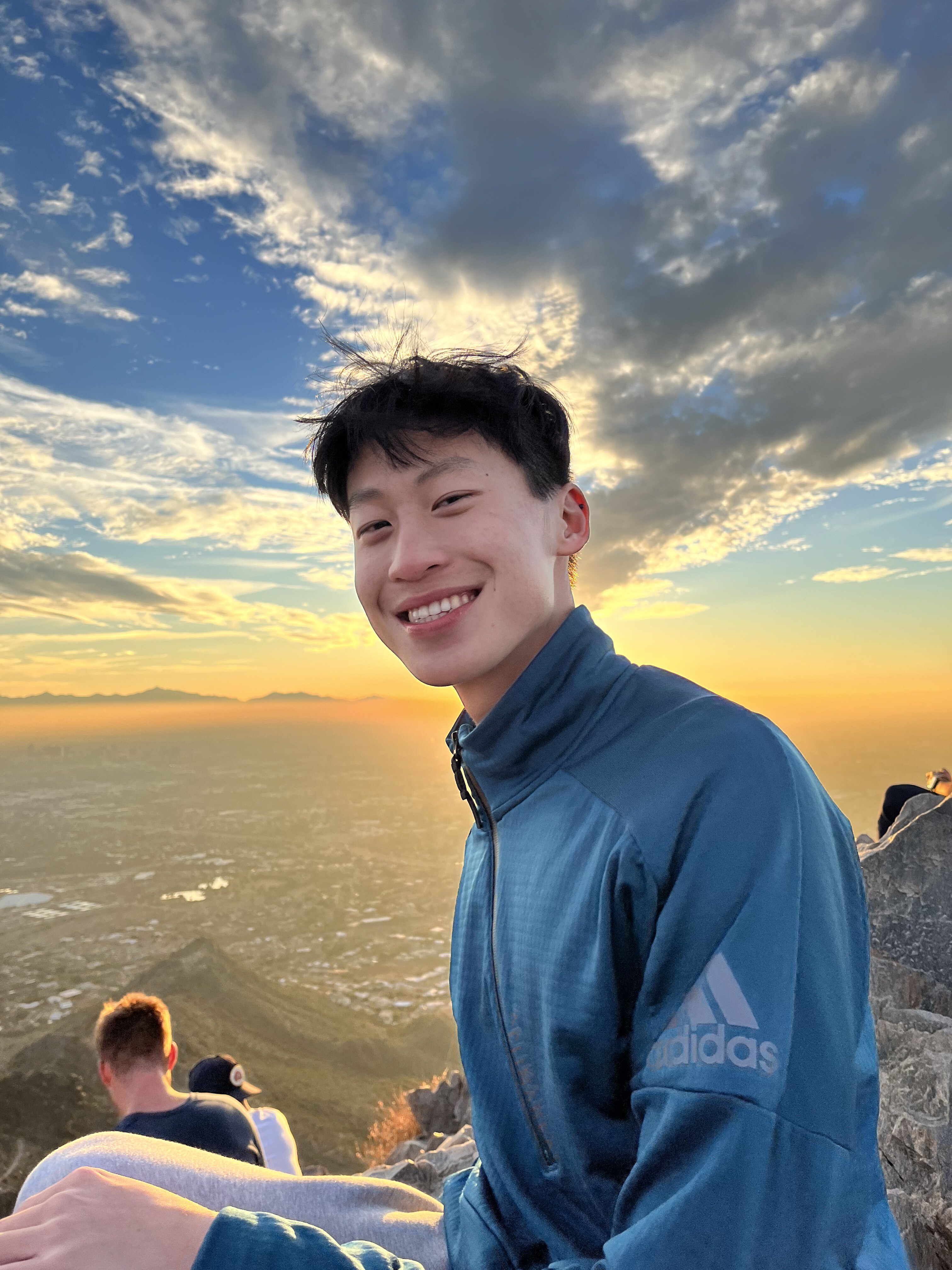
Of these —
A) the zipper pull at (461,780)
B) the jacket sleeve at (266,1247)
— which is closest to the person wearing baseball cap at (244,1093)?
the zipper pull at (461,780)

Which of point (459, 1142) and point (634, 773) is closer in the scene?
point (634, 773)

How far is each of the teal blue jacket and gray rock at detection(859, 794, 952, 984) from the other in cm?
447

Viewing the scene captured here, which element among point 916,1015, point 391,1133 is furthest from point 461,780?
point 391,1133

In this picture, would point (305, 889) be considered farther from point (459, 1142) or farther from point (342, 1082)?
point (459, 1142)

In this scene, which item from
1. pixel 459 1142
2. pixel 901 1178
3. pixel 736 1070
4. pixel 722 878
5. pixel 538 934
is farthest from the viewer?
pixel 459 1142

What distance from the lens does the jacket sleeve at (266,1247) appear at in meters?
1.31

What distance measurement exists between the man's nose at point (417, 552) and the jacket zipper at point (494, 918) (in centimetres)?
57

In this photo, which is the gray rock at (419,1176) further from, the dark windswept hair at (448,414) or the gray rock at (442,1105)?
the dark windswept hair at (448,414)

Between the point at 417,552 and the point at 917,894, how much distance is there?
5.33m

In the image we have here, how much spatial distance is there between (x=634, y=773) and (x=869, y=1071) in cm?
76

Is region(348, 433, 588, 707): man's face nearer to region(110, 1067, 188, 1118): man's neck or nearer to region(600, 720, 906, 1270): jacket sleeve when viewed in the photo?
region(600, 720, 906, 1270): jacket sleeve

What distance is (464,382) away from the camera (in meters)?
2.26

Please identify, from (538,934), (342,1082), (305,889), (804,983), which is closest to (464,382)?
(538,934)

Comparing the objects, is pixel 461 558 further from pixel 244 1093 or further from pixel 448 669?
pixel 244 1093
